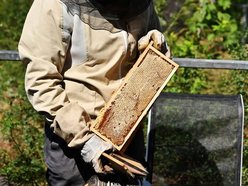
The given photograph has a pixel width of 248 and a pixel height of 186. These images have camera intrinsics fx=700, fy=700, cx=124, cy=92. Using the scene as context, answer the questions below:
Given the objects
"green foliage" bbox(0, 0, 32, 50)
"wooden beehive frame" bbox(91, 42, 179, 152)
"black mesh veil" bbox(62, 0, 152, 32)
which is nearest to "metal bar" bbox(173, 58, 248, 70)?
"wooden beehive frame" bbox(91, 42, 179, 152)

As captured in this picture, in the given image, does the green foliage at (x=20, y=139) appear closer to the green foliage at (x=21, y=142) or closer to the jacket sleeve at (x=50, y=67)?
the green foliage at (x=21, y=142)

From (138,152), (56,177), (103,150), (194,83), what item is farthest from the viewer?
(194,83)

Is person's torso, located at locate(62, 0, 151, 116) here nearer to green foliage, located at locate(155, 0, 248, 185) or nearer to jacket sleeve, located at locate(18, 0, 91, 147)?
jacket sleeve, located at locate(18, 0, 91, 147)

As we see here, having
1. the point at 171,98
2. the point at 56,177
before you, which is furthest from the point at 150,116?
the point at 56,177

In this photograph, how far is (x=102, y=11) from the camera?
10.4 feet

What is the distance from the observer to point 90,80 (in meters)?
3.18

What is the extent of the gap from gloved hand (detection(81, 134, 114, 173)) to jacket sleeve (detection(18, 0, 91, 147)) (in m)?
0.03

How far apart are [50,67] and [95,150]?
41 cm

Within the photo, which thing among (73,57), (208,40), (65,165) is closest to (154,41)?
(73,57)

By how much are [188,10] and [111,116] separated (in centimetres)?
408

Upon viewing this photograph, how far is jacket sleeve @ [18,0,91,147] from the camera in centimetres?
306

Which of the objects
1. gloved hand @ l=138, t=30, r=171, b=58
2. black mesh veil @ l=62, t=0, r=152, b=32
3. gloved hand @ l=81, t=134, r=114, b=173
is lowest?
gloved hand @ l=81, t=134, r=114, b=173

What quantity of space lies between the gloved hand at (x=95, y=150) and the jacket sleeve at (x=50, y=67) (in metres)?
0.03

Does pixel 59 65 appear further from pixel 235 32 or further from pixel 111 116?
pixel 235 32
